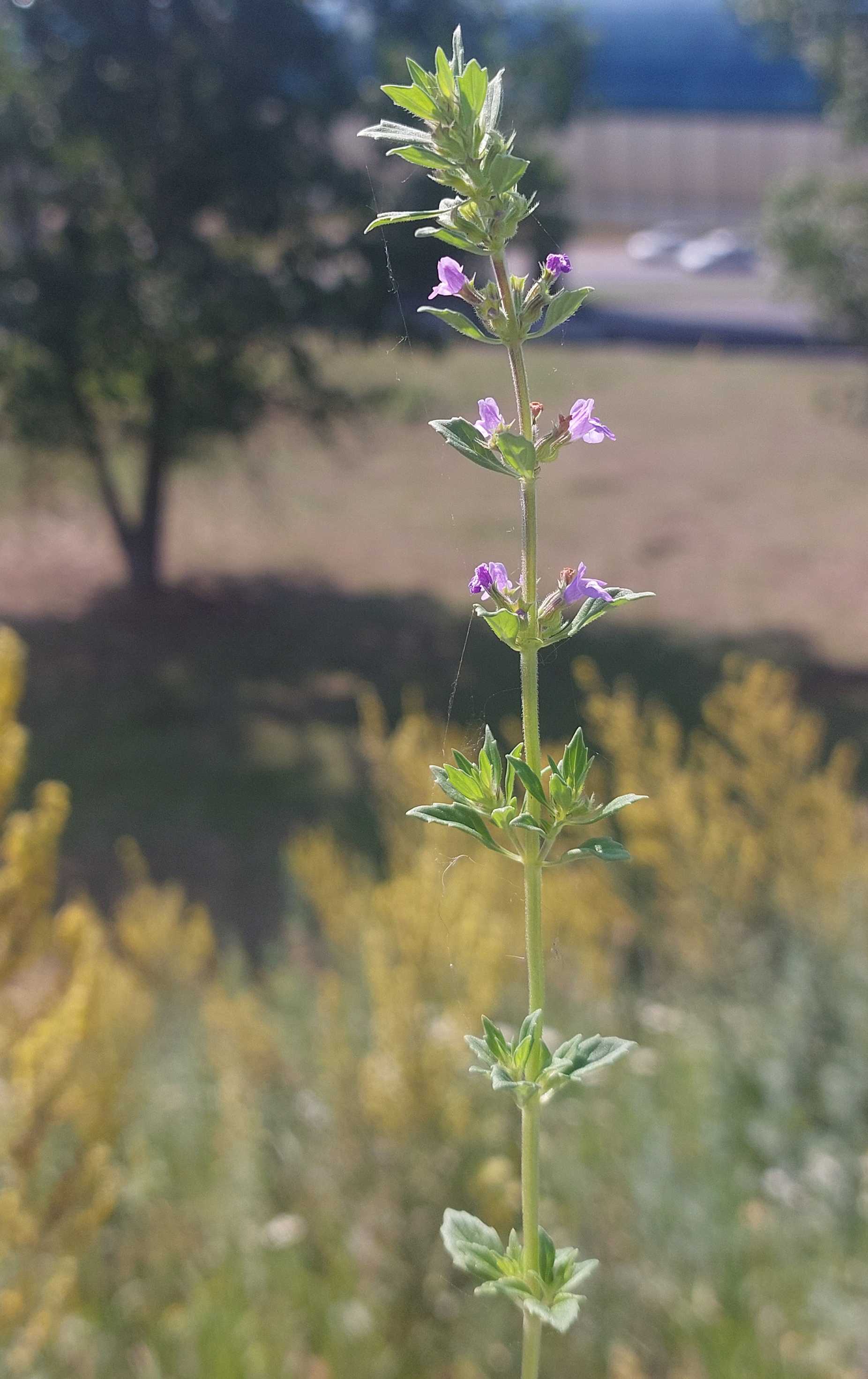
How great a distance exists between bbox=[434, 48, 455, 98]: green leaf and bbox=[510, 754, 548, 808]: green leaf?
374mm

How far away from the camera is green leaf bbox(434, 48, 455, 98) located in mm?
732

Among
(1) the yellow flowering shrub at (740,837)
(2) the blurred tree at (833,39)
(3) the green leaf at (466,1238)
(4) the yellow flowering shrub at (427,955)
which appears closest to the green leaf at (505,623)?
(3) the green leaf at (466,1238)

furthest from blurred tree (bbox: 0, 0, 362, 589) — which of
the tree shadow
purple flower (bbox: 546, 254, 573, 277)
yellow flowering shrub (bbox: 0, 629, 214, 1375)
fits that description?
purple flower (bbox: 546, 254, 573, 277)

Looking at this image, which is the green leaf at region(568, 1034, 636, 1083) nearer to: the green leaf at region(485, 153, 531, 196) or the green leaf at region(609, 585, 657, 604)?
the green leaf at region(609, 585, 657, 604)

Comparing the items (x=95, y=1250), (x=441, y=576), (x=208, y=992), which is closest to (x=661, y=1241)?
(x=95, y=1250)

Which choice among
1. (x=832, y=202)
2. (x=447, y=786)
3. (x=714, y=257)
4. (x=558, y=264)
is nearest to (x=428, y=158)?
(x=558, y=264)

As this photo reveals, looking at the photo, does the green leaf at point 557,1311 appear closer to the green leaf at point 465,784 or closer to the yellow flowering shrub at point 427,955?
the green leaf at point 465,784

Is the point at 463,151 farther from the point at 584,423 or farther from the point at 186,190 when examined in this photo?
the point at 186,190

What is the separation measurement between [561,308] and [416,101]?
5.5 inches

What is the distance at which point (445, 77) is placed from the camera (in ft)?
2.43

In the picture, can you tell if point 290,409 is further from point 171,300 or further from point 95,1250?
point 95,1250

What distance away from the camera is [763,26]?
12.1 m

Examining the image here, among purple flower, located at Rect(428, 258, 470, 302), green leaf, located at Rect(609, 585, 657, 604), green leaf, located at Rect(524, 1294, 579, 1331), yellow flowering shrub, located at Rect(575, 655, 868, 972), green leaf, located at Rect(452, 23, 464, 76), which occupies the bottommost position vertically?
yellow flowering shrub, located at Rect(575, 655, 868, 972)

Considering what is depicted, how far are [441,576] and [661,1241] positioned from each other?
42.8 feet
